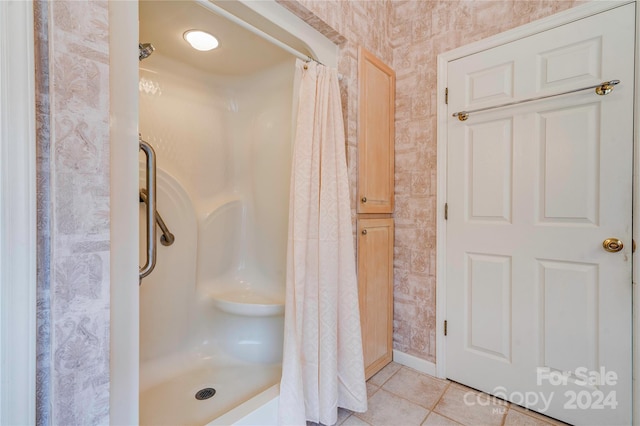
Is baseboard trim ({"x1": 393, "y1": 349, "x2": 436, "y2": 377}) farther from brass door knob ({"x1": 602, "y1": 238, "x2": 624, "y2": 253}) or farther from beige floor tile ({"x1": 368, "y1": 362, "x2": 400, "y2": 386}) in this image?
brass door knob ({"x1": 602, "y1": 238, "x2": 624, "y2": 253})

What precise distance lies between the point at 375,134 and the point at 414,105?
1.26 feet

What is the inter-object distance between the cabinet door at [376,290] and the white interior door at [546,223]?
37cm

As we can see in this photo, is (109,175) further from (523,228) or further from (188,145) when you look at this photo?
(523,228)

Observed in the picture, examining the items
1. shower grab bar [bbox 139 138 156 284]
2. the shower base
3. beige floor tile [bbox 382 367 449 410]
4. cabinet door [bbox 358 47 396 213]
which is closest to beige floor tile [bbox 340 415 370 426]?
beige floor tile [bbox 382 367 449 410]

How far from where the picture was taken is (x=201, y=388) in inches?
A: 60.1

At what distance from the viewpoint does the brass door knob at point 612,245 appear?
1241 millimetres

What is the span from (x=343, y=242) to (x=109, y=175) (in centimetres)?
97

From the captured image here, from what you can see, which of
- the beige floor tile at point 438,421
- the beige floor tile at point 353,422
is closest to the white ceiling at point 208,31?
the beige floor tile at point 353,422

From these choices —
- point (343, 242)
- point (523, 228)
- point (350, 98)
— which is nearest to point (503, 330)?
point (523, 228)

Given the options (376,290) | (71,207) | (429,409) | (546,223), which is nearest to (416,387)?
(429,409)

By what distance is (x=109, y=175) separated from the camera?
0.70 metres

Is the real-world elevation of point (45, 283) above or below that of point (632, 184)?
below

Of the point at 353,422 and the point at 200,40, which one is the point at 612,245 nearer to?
the point at 353,422

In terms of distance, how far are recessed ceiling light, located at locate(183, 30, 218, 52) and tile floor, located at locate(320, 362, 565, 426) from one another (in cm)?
219
